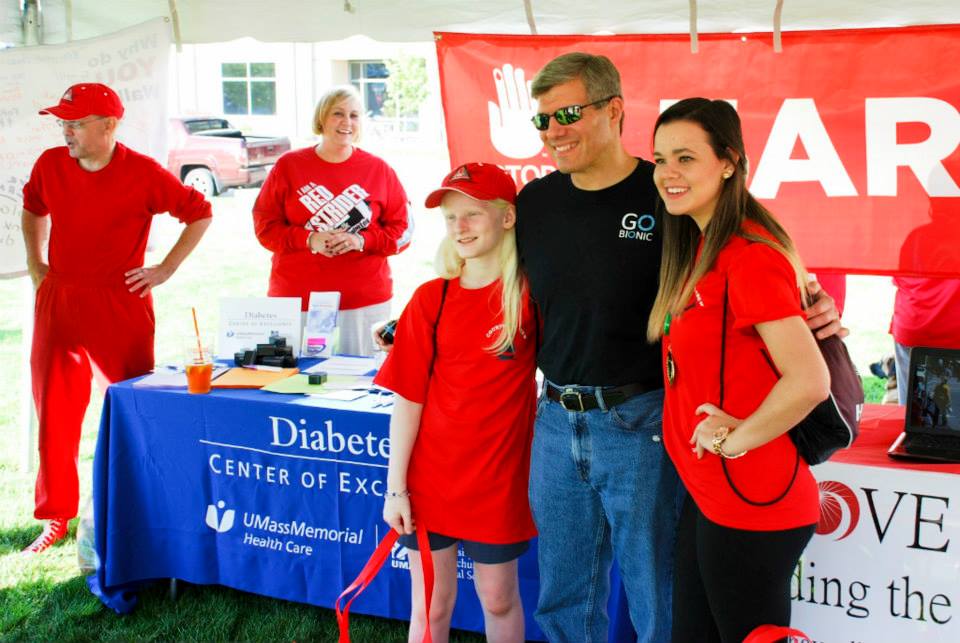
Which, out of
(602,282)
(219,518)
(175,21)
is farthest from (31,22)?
(602,282)

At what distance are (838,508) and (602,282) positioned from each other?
1031 millimetres

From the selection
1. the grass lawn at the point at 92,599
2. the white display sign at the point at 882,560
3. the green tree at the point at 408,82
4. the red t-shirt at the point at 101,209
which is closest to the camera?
the white display sign at the point at 882,560

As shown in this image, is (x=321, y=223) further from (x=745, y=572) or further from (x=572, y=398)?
(x=745, y=572)

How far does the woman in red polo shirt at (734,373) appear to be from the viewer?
1777 mm

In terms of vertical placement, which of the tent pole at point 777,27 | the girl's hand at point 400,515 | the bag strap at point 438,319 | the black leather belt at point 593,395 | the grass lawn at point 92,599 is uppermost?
the tent pole at point 777,27

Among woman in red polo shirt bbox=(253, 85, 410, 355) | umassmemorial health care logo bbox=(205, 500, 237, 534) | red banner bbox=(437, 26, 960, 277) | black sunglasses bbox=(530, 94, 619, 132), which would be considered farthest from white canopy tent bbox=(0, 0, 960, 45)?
umassmemorial health care logo bbox=(205, 500, 237, 534)

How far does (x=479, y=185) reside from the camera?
2.23m

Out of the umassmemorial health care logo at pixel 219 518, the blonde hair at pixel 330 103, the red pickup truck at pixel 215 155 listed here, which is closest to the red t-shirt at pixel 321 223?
the blonde hair at pixel 330 103

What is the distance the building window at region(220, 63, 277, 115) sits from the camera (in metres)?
23.9

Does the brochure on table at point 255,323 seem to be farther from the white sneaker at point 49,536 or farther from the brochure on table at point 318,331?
the white sneaker at point 49,536

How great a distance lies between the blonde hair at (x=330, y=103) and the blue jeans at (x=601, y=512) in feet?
7.50

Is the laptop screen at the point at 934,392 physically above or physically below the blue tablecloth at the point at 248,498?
above

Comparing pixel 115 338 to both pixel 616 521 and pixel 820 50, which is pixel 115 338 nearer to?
pixel 616 521

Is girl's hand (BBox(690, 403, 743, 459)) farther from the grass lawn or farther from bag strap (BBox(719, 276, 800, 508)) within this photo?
the grass lawn
